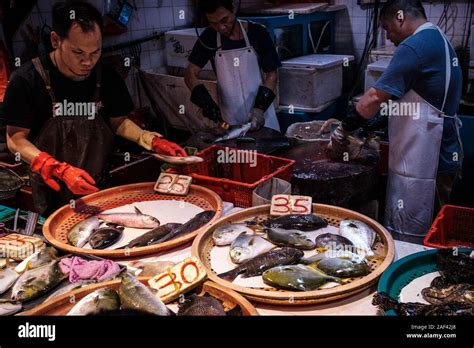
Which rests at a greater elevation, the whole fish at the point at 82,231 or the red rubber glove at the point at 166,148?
the red rubber glove at the point at 166,148

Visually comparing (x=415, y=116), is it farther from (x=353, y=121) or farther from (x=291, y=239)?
(x=291, y=239)

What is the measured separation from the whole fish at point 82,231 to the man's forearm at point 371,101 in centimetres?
185

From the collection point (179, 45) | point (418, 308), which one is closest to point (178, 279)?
point (418, 308)

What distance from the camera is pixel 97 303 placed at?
5.77 ft

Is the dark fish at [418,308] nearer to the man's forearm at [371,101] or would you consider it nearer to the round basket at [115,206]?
the round basket at [115,206]

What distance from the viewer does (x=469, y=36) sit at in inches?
198

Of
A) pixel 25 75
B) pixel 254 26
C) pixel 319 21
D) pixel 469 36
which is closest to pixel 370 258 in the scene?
pixel 25 75

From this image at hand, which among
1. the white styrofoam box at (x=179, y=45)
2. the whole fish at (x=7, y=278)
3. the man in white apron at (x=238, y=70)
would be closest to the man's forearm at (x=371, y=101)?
the man in white apron at (x=238, y=70)

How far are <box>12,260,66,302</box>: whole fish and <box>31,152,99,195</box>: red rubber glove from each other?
1.69 feet

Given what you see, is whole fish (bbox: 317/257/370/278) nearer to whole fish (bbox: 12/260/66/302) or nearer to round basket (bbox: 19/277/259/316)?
round basket (bbox: 19/277/259/316)

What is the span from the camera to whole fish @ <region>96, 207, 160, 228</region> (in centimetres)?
252

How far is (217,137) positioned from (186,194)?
0.89 m

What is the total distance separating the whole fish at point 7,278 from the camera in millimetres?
2000

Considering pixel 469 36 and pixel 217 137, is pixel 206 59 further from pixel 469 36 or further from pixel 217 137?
pixel 469 36
